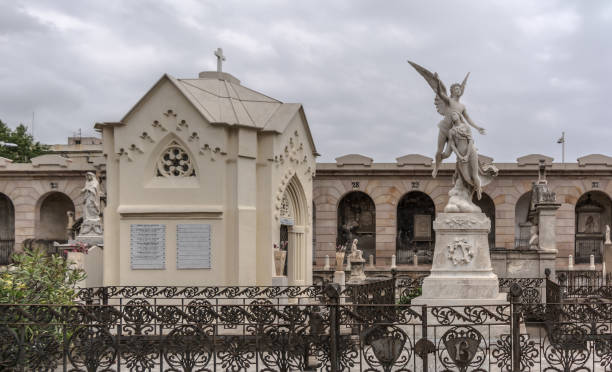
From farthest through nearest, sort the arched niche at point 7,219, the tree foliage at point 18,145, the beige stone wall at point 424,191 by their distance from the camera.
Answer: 1. the tree foliage at point 18,145
2. the arched niche at point 7,219
3. the beige stone wall at point 424,191

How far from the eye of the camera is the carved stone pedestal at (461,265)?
39.1 ft

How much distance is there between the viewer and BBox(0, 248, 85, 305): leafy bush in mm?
9773

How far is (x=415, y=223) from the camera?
1519 inches

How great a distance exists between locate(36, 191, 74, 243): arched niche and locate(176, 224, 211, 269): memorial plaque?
76.6ft

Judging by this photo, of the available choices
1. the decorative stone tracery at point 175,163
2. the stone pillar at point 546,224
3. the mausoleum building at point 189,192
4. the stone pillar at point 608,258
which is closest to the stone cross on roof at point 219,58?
the mausoleum building at point 189,192

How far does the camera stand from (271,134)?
1591 centimetres

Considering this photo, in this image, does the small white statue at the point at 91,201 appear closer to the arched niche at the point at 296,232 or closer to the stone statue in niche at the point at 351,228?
the arched niche at the point at 296,232

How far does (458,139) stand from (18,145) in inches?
1446

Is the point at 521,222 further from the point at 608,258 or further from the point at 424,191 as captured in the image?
the point at 608,258

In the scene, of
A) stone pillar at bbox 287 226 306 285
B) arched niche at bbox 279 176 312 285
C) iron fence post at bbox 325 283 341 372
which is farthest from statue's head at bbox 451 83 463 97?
stone pillar at bbox 287 226 306 285

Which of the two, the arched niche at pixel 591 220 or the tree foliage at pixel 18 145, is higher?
the tree foliage at pixel 18 145

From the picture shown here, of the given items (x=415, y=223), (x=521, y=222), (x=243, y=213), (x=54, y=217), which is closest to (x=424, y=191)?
(x=415, y=223)

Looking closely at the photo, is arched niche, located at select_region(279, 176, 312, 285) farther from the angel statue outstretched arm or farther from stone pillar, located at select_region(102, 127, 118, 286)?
the angel statue outstretched arm

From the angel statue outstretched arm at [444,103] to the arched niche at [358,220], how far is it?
84.1ft
